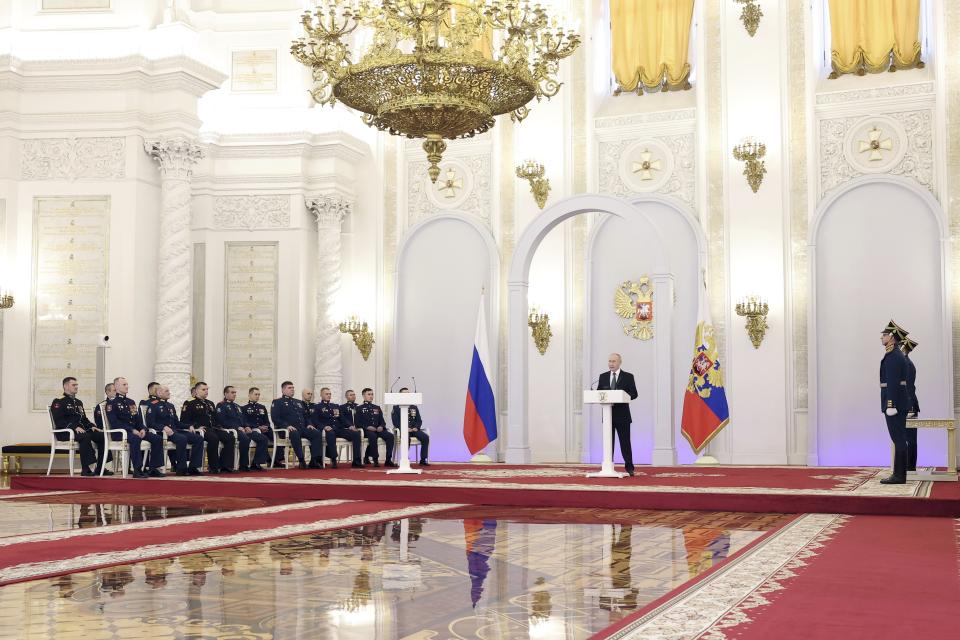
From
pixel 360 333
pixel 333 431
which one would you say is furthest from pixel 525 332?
pixel 360 333

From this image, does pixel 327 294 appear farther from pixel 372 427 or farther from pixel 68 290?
pixel 68 290

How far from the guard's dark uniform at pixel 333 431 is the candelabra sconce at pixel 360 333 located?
208 centimetres

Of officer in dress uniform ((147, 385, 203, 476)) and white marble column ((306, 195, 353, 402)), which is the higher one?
white marble column ((306, 195, 353, 402))

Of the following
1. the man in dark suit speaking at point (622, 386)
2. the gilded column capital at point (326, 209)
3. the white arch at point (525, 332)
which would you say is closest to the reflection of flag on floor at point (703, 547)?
the man in dark suit speaking at point (622, 386)

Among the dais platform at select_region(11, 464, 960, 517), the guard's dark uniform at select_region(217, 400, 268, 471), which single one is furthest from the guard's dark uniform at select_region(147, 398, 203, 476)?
the guard's dark uniform at select_region(217, 400, 268, 471)

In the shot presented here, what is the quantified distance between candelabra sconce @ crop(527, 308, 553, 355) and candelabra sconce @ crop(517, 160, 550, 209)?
163 cm

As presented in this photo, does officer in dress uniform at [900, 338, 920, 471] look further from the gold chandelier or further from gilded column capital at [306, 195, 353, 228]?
gilded column capital at [306, 195, 353, 228]

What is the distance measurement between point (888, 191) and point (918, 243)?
0.78 m

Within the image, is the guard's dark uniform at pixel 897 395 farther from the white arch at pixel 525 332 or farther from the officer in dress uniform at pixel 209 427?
the officer in dress uniform at pixel 209 427

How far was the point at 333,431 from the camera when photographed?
534 inches

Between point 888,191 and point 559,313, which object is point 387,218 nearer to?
point 559,313

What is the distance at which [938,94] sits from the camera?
13.5 metres

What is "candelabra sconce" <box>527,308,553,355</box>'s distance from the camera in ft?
49.6

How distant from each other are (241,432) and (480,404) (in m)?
3.08
